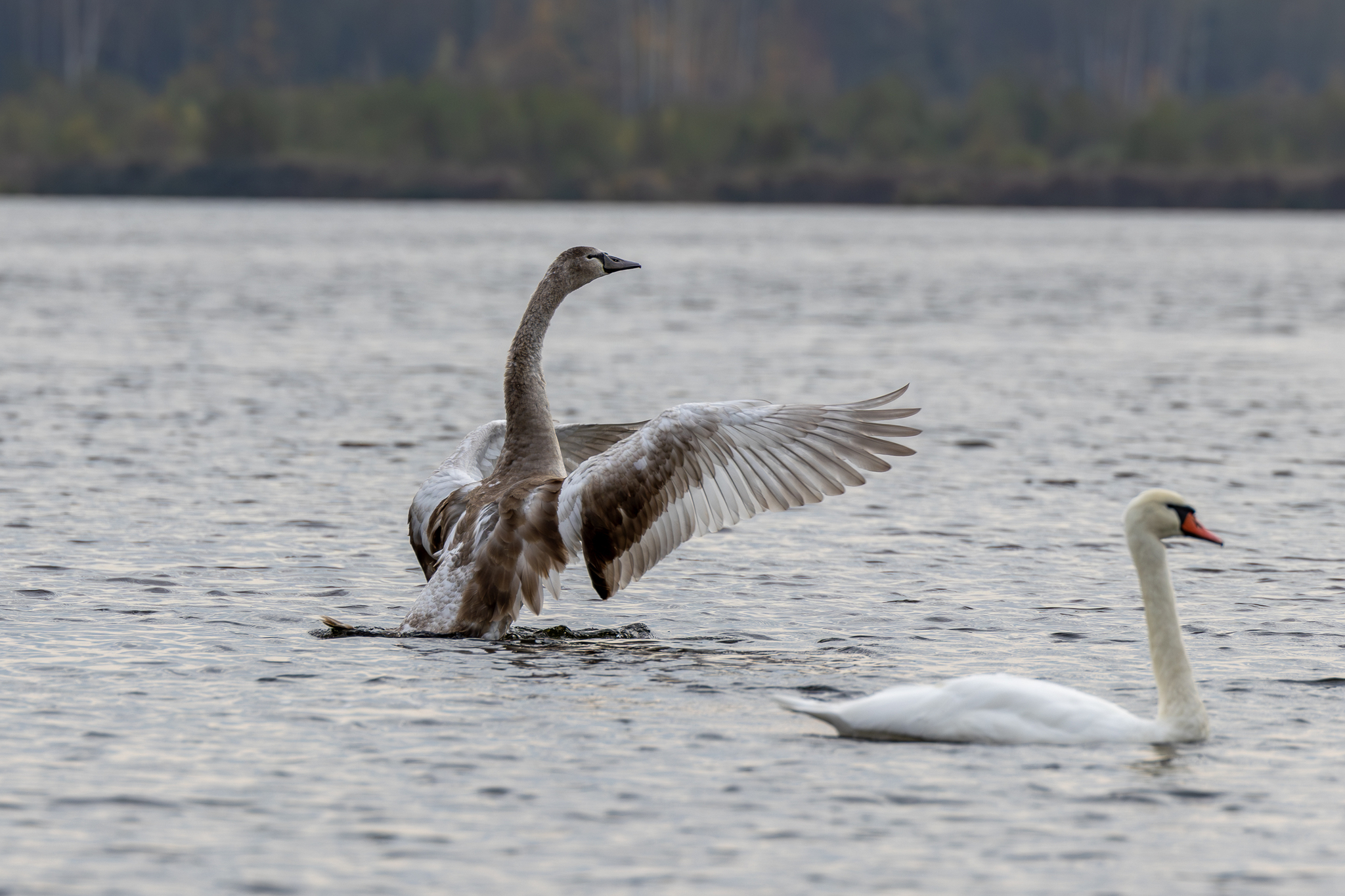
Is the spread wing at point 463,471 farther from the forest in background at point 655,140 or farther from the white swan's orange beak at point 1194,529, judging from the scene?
the forest in background at point 655,140

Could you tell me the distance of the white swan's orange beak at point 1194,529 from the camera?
31.7 ft

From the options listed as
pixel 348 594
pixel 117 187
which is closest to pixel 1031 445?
pixel 348 594

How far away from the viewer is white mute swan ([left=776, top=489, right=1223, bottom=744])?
9320 millimetres

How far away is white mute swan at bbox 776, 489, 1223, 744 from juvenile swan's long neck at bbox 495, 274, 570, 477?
3268 millimetres

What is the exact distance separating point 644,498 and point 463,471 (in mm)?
1649

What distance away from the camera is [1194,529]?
9766 millimetres

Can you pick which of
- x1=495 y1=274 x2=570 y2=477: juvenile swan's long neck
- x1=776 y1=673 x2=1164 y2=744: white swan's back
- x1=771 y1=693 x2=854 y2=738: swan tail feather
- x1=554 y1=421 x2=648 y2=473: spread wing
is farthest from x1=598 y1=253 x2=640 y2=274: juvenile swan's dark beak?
x1=776 y1=673 x2=1164 y2=744: white swan's back

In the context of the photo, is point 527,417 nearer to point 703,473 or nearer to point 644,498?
point 644,498

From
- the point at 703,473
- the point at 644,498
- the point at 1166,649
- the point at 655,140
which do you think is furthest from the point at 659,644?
the point at 655,140

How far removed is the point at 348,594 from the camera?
43.5ft

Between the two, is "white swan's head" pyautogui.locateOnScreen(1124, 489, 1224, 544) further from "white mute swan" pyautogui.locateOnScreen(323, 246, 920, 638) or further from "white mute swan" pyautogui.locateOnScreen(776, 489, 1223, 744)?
"white mute swan" pyautogui.locateOnScreen(323, 246, 920, 638)

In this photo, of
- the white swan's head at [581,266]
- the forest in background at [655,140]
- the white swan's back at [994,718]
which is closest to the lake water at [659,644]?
the white swan's back at [994,718]

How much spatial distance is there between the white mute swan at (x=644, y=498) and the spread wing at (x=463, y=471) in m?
0.27

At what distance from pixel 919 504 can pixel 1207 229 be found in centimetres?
7879
